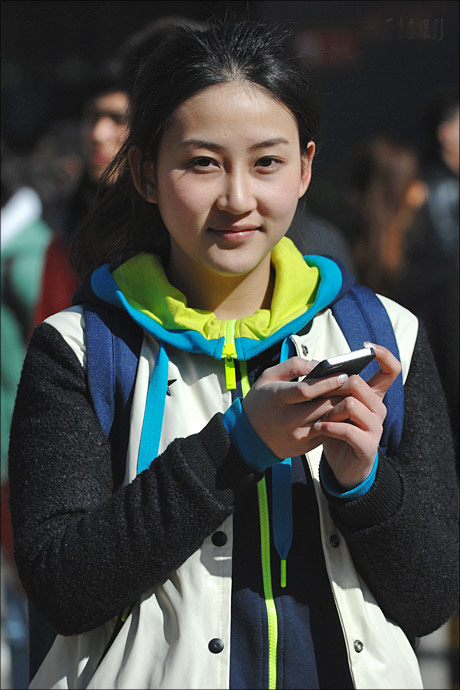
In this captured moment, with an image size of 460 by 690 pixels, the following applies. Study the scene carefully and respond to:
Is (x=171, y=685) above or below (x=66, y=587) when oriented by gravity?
below

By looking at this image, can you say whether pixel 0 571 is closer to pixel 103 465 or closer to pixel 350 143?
pixel 350 143

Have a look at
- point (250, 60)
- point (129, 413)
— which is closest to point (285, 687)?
point (129, 413)

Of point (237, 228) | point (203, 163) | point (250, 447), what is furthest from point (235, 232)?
point (250, 447)

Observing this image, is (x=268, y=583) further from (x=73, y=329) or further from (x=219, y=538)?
(x=73, y=329)

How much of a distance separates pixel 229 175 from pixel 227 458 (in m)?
0.47

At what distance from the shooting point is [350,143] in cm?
404

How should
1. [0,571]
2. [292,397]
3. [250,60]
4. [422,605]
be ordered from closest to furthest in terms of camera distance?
[292,397]
[422,605]
[250,60]
[0,571]

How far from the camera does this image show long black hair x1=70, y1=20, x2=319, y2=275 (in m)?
1.71

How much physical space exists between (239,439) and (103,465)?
0.81 ft

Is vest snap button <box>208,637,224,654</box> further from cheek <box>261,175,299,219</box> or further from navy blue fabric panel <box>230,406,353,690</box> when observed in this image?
cheek <box>261,175,299,219</box>

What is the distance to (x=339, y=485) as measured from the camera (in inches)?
61.7

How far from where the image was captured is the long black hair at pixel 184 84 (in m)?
1.71

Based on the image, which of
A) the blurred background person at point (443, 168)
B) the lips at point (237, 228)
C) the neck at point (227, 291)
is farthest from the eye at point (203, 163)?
the blurred background person at point (443, 168)

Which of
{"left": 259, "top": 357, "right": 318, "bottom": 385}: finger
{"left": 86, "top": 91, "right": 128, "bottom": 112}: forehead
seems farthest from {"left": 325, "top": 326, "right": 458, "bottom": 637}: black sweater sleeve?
{"left": 86, "top": 91, "right": 128, "bottom": 112}: forehead
